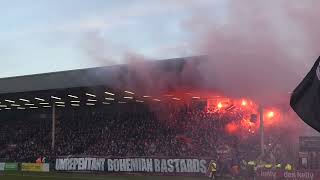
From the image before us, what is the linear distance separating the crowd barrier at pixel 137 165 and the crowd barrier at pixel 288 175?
3493mm

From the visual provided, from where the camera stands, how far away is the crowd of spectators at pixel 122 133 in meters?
28.3

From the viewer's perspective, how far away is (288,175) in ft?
67.6

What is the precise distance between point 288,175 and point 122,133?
1755 cm

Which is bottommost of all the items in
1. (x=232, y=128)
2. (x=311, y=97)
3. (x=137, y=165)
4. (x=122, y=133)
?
(x=137, y=165)

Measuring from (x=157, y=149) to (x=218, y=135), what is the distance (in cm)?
460

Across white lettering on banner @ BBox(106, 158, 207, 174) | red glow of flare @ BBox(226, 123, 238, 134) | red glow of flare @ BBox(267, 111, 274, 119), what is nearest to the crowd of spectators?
red glow of flare @ BBox(226, 123, 238, 134)

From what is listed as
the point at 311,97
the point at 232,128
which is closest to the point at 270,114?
the point at 232,128

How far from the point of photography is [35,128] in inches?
1761

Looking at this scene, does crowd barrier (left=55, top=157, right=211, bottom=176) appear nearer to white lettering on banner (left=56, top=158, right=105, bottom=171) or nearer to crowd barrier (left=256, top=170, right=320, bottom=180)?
white lettering on banner (left=56, top=158, right=105, bottom=171)

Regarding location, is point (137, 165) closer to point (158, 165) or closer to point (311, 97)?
point (158, 165)

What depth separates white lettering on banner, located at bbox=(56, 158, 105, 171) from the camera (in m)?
27.9

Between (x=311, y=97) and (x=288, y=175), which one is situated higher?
(x=311, y=97)

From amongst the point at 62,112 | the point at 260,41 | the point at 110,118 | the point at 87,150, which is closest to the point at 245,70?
the point at 260,41

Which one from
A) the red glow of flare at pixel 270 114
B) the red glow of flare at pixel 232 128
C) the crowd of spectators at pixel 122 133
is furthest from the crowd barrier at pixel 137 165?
the red glow of flare at pixel 270 114
